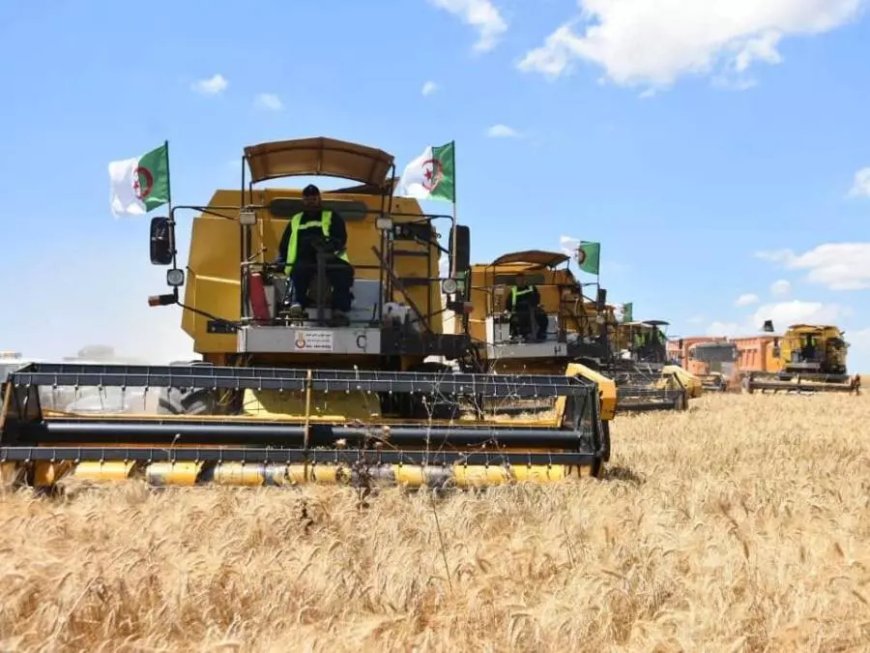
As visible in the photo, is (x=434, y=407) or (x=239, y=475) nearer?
(x=239, y=475)

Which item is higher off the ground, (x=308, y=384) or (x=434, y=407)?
(x=308, y=384)

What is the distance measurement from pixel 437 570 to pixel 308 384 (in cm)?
222

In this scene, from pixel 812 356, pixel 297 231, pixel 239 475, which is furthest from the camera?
pixel 812 356

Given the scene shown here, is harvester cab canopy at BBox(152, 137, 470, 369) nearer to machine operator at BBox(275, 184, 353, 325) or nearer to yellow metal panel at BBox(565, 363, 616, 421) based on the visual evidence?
machine operator at BBox(275, 184, 353, 325)

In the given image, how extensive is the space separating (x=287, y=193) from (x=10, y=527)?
5.31 metres

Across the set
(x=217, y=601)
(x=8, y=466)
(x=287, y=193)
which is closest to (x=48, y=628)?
(x=217, y=601)

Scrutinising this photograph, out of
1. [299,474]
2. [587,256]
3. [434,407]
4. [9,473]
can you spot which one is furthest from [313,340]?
[587,256]

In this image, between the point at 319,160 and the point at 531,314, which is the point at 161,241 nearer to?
the point at 319,160

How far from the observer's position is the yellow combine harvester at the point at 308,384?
4.82m

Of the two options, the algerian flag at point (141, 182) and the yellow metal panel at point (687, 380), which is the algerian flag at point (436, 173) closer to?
the algerian flag at point (141, 182)

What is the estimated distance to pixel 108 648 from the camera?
2387 mm

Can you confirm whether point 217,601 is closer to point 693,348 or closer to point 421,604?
point 421,604

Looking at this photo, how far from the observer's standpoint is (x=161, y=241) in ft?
24.0

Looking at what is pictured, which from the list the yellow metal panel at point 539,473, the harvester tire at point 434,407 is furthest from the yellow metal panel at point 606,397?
the harvester tire at point 434,407
